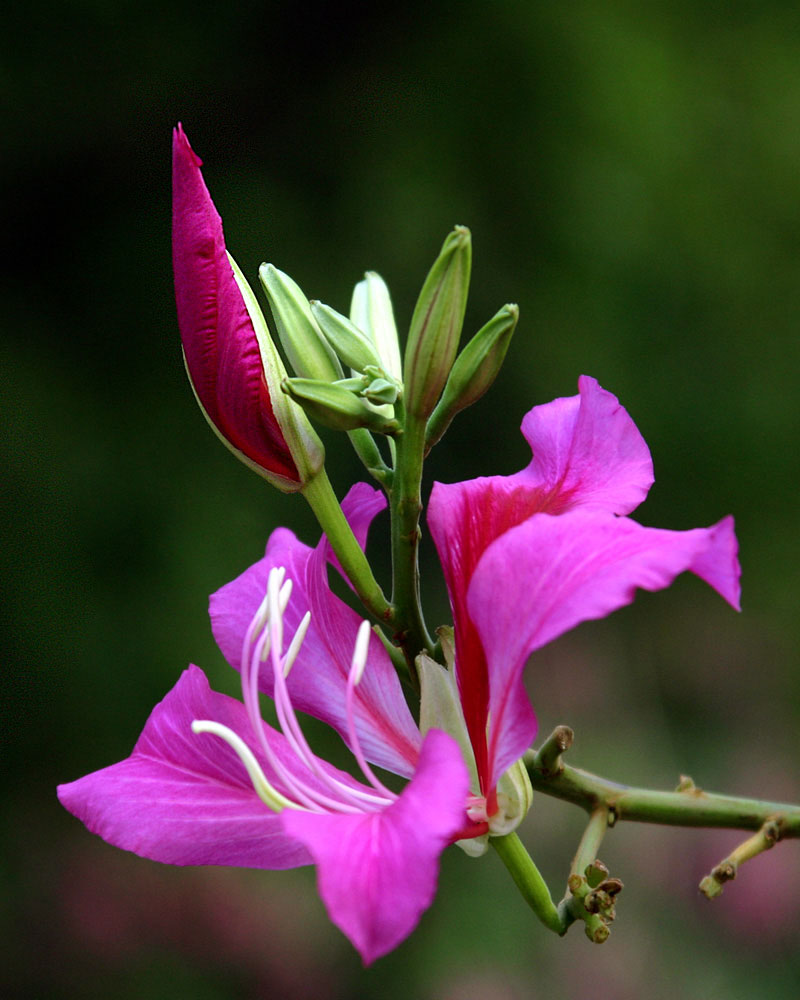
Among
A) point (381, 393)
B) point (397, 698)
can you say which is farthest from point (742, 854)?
point (381, 393)

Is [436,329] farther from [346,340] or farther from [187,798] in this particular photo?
[187,798]

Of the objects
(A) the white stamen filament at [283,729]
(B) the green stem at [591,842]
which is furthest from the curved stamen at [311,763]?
(B) the green stem at [591,842]

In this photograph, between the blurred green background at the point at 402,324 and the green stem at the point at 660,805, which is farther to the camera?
the blurred green background at the point at 402,324

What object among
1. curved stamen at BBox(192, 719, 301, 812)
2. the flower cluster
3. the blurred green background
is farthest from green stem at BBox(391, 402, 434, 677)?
the blurred green background

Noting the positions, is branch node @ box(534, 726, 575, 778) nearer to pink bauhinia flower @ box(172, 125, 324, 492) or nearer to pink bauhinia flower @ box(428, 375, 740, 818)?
pink bauhinia flower @ box(428, 375, 740, 818)

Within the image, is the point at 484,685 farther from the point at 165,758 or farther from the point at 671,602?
the point at 671,602

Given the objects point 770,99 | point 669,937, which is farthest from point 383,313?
point 770,99

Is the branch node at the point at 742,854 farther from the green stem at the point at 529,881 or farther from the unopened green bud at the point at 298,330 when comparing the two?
the unopened green bud at the point at 298,330
